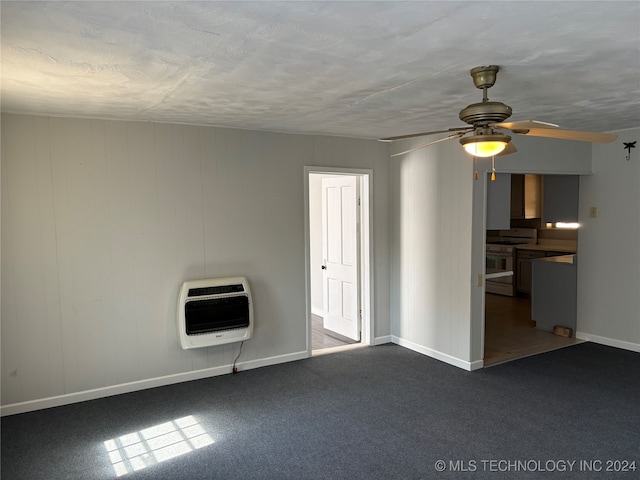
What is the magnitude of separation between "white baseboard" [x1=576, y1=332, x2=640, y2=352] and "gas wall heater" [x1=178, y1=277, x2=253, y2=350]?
3829mm

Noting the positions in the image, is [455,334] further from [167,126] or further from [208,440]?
[167,126]

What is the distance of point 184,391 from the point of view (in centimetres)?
399

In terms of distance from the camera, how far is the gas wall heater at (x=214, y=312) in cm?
402

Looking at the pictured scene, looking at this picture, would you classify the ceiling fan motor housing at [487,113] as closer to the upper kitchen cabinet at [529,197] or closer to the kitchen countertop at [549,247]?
the upper kitchen cabinet at [529,197]

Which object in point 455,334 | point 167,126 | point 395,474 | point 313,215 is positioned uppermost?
point 167,126

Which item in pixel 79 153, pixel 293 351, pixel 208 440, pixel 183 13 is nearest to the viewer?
pixel 183 13

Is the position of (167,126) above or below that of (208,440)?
above

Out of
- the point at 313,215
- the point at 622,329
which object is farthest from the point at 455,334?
the point at 313,215

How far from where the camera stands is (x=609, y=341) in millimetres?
5105

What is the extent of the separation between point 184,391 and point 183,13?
10.3ft

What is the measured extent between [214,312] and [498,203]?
293 cm

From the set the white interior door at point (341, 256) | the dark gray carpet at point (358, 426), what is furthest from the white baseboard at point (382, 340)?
A: the dark gray carpet at point (358, 426)

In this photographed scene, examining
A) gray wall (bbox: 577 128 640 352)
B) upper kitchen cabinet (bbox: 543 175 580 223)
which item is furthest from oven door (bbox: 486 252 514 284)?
gray wall (bbox: 577 128 640 352)

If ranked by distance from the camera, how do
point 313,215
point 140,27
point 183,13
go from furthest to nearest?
point 313,215
point 140,27
point 183,13
